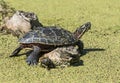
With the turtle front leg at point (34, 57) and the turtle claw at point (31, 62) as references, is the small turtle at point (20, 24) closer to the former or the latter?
the turtle front leg at point (34, 57)

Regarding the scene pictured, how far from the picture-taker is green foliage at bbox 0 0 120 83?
3.66m

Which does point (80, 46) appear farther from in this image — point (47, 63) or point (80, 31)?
point (47, 63)

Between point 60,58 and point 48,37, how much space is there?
305 millimetres

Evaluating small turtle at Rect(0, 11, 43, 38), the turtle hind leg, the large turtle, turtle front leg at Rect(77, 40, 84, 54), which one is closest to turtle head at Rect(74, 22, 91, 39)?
turtle front leg at Rect(77, 40, 84, 54)

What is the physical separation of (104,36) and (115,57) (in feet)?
2.52

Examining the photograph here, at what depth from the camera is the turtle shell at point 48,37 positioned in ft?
13.2

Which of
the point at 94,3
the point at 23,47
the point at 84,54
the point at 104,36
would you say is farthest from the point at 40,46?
the point at 94,3

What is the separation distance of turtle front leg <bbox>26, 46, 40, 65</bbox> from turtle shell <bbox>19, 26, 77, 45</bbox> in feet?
0.24

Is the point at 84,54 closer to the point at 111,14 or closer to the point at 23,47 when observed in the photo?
the point at 23,47

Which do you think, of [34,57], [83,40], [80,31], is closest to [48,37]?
[34,57]

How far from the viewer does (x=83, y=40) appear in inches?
187

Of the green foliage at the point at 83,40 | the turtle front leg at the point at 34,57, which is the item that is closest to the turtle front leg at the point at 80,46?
the green foliage at the point at 83,40

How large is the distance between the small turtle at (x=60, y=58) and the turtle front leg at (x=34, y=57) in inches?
1.9

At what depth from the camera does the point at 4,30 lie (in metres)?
5.07
